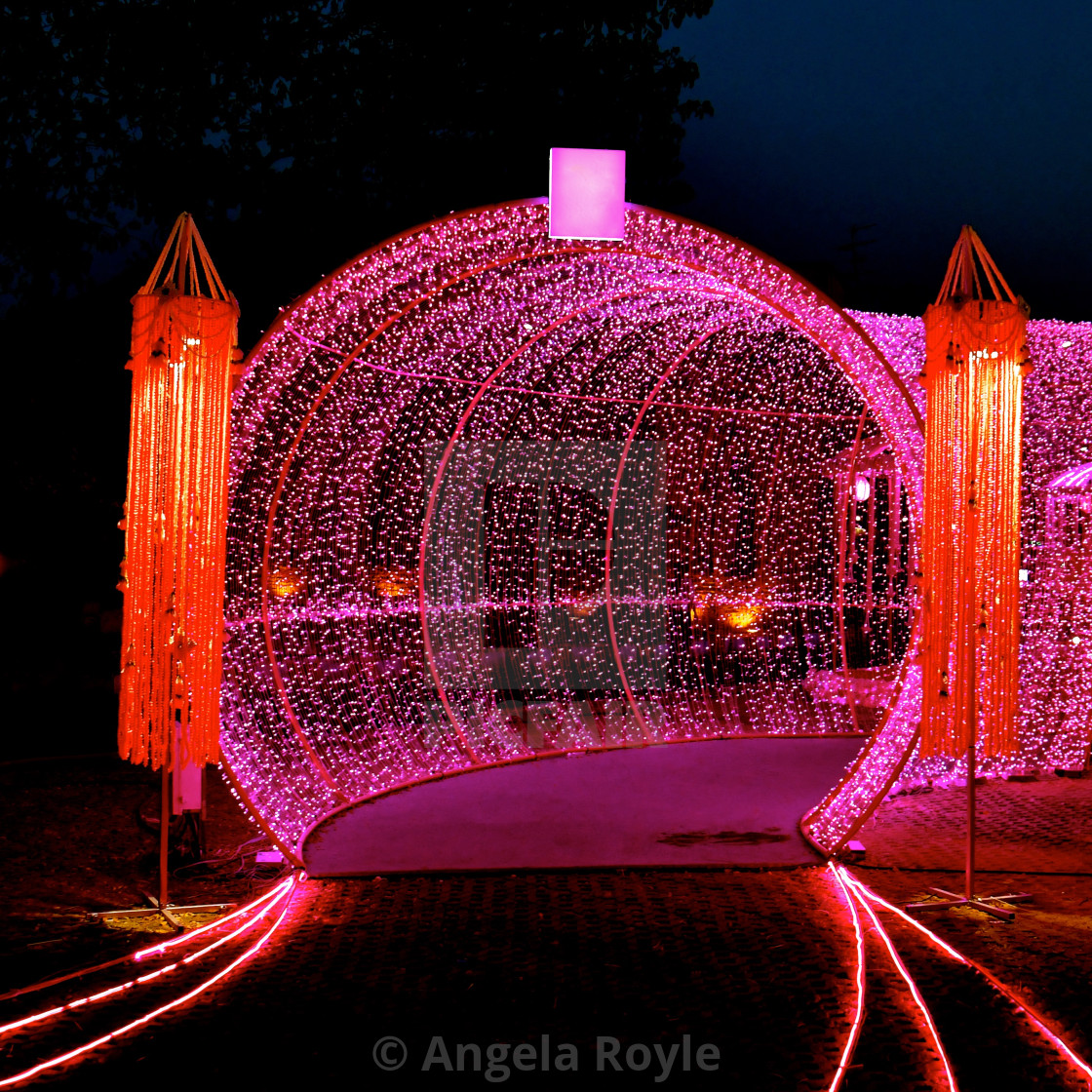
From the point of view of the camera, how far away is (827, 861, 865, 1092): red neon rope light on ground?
2799mm

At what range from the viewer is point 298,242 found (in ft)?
34.2

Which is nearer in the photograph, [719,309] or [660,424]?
[719,309]

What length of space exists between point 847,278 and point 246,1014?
21.6m

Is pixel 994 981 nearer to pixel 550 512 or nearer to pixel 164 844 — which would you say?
pixel 164 844

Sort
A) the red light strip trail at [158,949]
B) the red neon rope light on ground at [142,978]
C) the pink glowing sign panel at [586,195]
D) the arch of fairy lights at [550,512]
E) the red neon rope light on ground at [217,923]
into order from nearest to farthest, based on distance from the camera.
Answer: the red neon rope light on ground at [142,978], the red light strip trail at [158,949], the red neon rope light on ground at [217,923], the pink glowing sign panel at [586,195], the arch of fairy lights at [550,512]

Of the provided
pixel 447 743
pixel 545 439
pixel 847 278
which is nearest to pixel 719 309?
pixel 545 439

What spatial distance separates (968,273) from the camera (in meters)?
4.62

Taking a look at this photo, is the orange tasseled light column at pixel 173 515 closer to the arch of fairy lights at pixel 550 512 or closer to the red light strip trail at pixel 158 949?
the arch of fairy lights at pixel 550 512

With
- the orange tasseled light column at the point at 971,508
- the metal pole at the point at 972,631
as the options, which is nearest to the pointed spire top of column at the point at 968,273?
the orange tasseled light column at the point at 971,508

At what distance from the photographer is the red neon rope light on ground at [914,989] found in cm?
285

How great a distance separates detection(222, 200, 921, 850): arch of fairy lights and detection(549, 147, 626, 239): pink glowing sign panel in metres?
0.13

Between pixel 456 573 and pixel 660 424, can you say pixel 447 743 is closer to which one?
pixel 456 573

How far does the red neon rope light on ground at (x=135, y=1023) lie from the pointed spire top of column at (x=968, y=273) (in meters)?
3.77

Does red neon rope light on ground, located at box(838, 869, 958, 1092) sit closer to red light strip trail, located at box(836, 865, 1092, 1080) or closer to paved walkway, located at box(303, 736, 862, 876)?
red light strip trail, located at box(836, 865, 1092, 1080)
